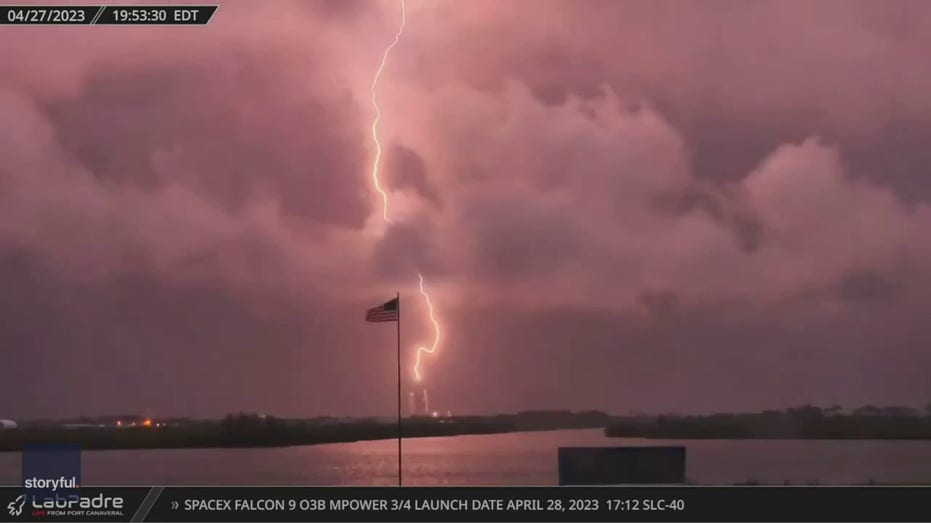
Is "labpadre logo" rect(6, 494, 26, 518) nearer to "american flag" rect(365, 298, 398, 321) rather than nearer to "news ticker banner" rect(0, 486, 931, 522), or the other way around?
"news ticker banner" rect(0, 486, 931, 522)

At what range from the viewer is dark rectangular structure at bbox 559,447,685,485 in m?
35.3

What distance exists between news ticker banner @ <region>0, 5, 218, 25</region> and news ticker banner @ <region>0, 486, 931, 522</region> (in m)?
13.0

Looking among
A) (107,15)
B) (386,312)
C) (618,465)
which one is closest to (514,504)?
(618,465)

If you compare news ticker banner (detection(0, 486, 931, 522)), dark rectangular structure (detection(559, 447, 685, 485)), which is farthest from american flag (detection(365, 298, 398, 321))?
news ticker banner (detection(0, 486, 931, 522))

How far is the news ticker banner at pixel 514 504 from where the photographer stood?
91.2ft

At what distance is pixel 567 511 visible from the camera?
28281 millimetres

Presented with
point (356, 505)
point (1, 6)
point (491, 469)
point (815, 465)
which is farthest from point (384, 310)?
point (815, 465)

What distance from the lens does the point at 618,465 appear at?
117 ft

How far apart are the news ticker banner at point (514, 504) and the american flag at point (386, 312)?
11.8 meters

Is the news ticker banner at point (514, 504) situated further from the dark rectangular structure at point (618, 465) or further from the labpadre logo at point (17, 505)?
the dark rectangular structure at point (618, 465)

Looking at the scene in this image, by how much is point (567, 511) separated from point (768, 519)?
16.4 ft

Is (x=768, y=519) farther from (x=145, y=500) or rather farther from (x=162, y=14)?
(x=162, y=14)

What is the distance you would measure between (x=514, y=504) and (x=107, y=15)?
17868 mm

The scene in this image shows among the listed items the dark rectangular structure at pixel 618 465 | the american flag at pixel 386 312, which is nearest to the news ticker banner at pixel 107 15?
the american flag at pixel 386 312
